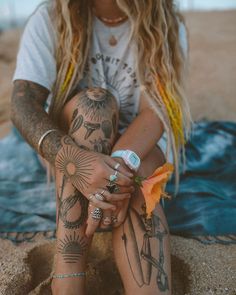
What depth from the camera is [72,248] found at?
1398 mm

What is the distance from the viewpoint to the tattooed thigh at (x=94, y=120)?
1.50 meters

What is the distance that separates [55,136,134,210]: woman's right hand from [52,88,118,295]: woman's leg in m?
0.05

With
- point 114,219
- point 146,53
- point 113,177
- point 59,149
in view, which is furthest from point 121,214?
point 146,53

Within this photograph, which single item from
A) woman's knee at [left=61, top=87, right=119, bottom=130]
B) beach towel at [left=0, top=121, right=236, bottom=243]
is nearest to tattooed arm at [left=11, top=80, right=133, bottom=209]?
woman's knee at [left=61, top=87, right=119, bottom=130]

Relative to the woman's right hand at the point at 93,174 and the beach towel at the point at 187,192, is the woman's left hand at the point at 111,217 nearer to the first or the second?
the woman's right hand at the point at 93,174

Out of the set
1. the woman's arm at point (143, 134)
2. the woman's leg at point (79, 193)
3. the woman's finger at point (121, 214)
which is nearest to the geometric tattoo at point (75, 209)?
the woman's leg at point (79, 193)

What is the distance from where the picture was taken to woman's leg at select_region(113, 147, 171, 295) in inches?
52.7

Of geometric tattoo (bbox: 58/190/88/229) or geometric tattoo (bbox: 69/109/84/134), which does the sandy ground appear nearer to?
geometric tattoo (bbox: 58/190/88/229)

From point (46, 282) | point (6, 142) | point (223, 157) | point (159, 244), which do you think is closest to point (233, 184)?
point (223, 157)

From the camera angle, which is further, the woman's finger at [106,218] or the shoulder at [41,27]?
the shoulder at [41,27]

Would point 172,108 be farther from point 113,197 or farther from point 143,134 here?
point 113,197

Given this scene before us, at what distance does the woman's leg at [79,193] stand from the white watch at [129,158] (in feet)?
0.23

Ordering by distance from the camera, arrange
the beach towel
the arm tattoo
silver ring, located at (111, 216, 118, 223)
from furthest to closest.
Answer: the beach towel
the arm tattoo
silver ring, located at (111, 216, 118, 223)

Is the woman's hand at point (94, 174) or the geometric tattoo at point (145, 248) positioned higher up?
the woman's hand at point (94, 174)
